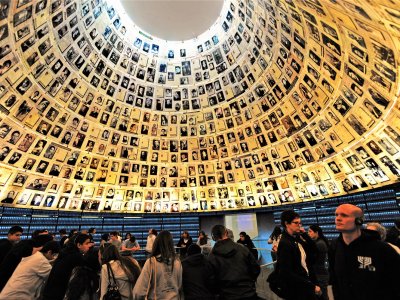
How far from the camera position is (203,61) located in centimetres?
2130

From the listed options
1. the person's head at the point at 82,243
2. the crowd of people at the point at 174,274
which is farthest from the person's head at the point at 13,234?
the person's head at the point at 82,243

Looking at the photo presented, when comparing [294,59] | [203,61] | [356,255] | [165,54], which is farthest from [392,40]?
[165,54]

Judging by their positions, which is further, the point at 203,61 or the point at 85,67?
the point at 203,61

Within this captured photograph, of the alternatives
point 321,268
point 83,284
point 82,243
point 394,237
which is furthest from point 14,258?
point 394,237

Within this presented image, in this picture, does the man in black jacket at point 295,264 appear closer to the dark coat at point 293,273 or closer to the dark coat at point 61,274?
the dark coat at point 293,273

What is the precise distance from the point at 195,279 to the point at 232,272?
0.59m

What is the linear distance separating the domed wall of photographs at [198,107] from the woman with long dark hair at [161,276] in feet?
30.7

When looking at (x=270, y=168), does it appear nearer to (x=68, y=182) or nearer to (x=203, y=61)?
(x=203, y=61)

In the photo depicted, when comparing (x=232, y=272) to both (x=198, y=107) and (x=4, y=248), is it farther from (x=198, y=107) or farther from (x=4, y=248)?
(x=198, y=107)

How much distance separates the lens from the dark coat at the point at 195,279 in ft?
13.0

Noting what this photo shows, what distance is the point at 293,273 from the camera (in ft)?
12.6

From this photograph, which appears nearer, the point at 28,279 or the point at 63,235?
the point at 28,279

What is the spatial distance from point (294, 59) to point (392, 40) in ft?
22.7

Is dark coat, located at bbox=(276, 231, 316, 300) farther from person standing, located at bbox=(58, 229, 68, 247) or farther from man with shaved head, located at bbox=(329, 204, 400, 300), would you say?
person standing, located at bbox=(58, 229, 68, 247)
